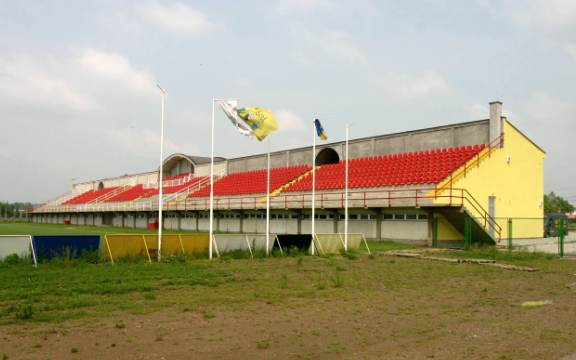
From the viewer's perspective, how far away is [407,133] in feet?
129

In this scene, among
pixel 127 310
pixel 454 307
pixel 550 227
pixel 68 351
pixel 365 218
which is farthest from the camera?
pixel 550 227

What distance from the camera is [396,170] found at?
35.8m

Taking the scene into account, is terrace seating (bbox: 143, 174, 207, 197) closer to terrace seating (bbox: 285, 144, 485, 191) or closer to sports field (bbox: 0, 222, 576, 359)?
terrace seating (bbox: 285, 144, 485, 191)

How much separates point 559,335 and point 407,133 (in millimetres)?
31476

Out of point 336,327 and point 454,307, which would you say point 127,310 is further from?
point 454,307

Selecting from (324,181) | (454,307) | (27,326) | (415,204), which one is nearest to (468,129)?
(415,204)

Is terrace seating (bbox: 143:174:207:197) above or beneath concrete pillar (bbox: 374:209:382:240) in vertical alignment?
above

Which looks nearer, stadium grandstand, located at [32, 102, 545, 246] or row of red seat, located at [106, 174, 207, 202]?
stadium grandstand, located at [32, 102, 545, 246]

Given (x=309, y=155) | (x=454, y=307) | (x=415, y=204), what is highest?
(x=309, y=155)

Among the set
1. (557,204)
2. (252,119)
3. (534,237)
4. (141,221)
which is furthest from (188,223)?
(557,204)

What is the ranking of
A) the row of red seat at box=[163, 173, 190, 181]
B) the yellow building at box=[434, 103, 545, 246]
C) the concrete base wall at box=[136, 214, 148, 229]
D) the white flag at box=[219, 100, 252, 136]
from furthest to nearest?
1. the row of red seat at box=[163, 173, 190, 181]
2. the concrete base wall at box=[136, 214, 148, 229]
3. the yellow building at box=[434, 103, 545, 246]
4. the white flag at box=[219, 100, 252, 136]

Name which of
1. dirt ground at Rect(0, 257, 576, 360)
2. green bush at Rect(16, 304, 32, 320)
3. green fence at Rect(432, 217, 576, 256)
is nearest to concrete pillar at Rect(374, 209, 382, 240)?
green fence at Rect(432, 217, 576, 256)

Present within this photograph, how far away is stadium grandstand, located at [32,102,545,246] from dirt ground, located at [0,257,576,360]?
58.4 ft

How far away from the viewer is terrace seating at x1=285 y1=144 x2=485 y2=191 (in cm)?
3216
